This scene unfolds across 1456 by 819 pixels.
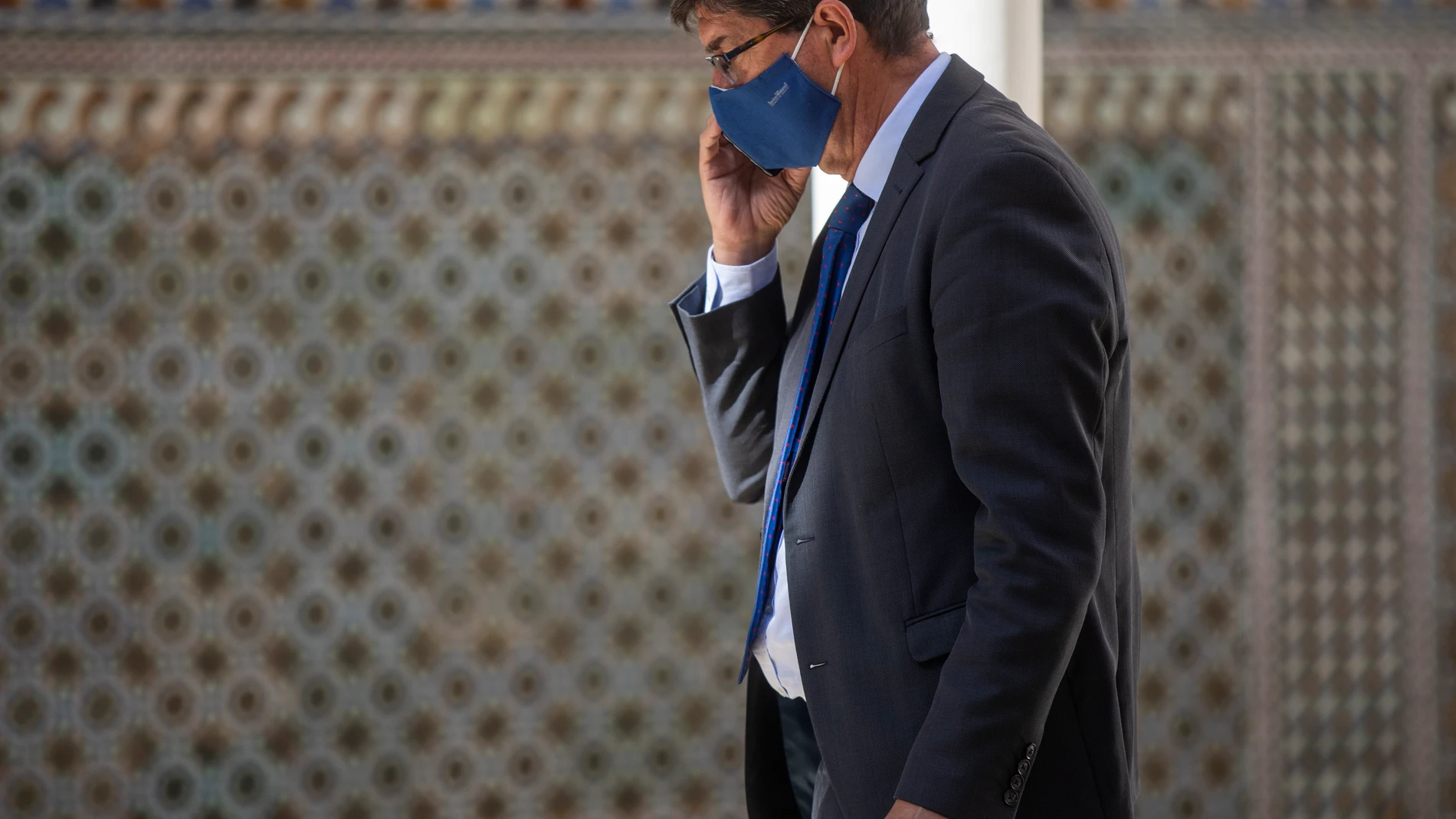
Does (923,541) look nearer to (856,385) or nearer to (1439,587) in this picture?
(856,385)

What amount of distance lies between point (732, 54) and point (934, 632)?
681mm

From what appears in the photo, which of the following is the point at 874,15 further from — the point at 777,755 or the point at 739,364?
the point at 777,755

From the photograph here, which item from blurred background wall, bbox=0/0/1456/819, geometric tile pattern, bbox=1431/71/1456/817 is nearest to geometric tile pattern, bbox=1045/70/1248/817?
blurred background wall, bbox=0/0/1456/819

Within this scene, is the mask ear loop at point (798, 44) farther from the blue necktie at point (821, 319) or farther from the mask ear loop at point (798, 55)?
the blue necktie at point (821, 319)

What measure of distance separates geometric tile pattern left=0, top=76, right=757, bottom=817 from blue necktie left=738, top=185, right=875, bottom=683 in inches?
83.8

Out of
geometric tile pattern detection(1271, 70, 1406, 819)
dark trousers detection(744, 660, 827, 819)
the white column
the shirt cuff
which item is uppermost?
the white column

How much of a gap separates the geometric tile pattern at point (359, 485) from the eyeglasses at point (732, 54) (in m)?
2.07

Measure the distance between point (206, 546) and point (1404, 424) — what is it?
339 cm

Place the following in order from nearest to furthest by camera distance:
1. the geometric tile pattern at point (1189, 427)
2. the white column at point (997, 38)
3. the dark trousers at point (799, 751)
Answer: the dark trousers at point (799, 751)
the white column at point (997, 38)
the geometric tile pattern at point (1189, 427)

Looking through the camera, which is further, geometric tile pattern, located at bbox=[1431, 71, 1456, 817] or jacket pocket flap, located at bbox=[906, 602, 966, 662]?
geometric tile pattern, located at bbox=[1431, 71, 1456, 817]

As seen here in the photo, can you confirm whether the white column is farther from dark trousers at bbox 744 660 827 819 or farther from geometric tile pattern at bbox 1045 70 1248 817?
geometric tile pattern at bbox 1045 70 1248 817

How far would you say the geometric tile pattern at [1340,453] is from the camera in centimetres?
359

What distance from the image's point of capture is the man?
1.06m

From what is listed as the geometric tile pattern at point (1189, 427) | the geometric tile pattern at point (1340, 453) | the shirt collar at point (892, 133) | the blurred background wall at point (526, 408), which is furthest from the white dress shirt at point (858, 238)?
the geometric tile pattern at point (1340, 453)
